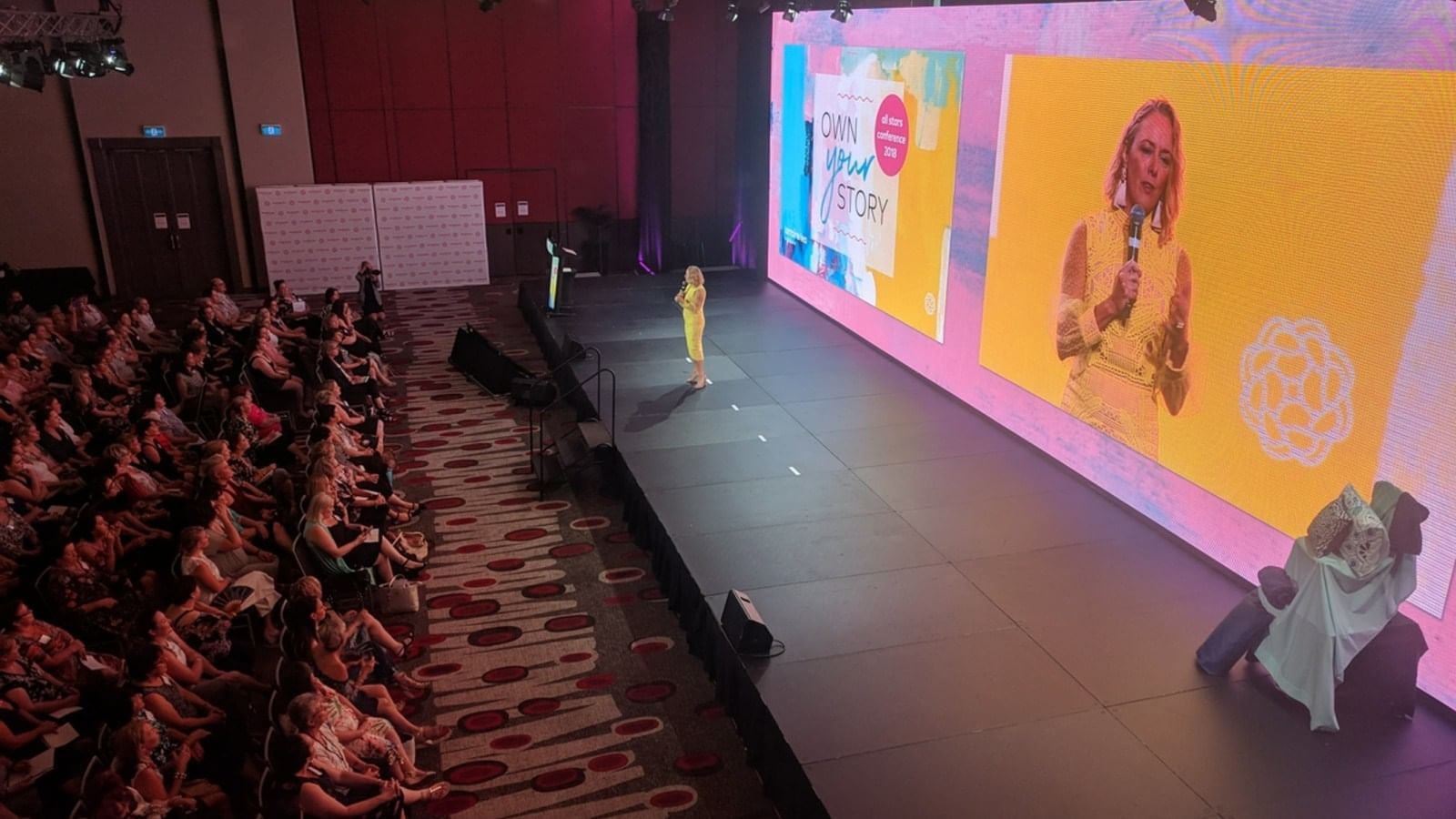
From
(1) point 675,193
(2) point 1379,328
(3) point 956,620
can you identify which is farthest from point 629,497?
(1) point 675,193

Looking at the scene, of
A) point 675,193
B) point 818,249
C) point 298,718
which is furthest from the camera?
point 675,193

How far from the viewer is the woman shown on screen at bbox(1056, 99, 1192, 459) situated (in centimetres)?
657

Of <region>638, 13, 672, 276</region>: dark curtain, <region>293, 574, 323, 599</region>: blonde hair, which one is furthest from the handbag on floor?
<region>638, 13, 672, 276</region>: dark curtain

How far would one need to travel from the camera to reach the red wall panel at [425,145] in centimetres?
1498

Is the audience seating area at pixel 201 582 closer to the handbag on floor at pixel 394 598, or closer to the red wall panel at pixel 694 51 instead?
the handbag on floor at pixel 394 598

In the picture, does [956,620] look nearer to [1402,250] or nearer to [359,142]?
[1402,250]

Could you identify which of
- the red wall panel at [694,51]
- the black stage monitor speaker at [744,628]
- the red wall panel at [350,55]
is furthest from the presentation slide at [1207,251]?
the red wall panel at [350,55]

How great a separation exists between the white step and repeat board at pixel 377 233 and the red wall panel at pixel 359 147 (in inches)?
14.9

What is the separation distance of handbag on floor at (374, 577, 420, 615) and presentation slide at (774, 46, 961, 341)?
221 inches

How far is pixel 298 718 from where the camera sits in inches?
172

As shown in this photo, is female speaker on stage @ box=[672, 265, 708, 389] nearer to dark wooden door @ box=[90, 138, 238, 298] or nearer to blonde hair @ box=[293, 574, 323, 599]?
blonde hair @ box=[293, 574, 323, 599]

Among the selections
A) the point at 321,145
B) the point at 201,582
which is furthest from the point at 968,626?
the point at 321,145

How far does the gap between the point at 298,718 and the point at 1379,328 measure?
560 centimetres

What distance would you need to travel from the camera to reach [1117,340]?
23.6 ft
